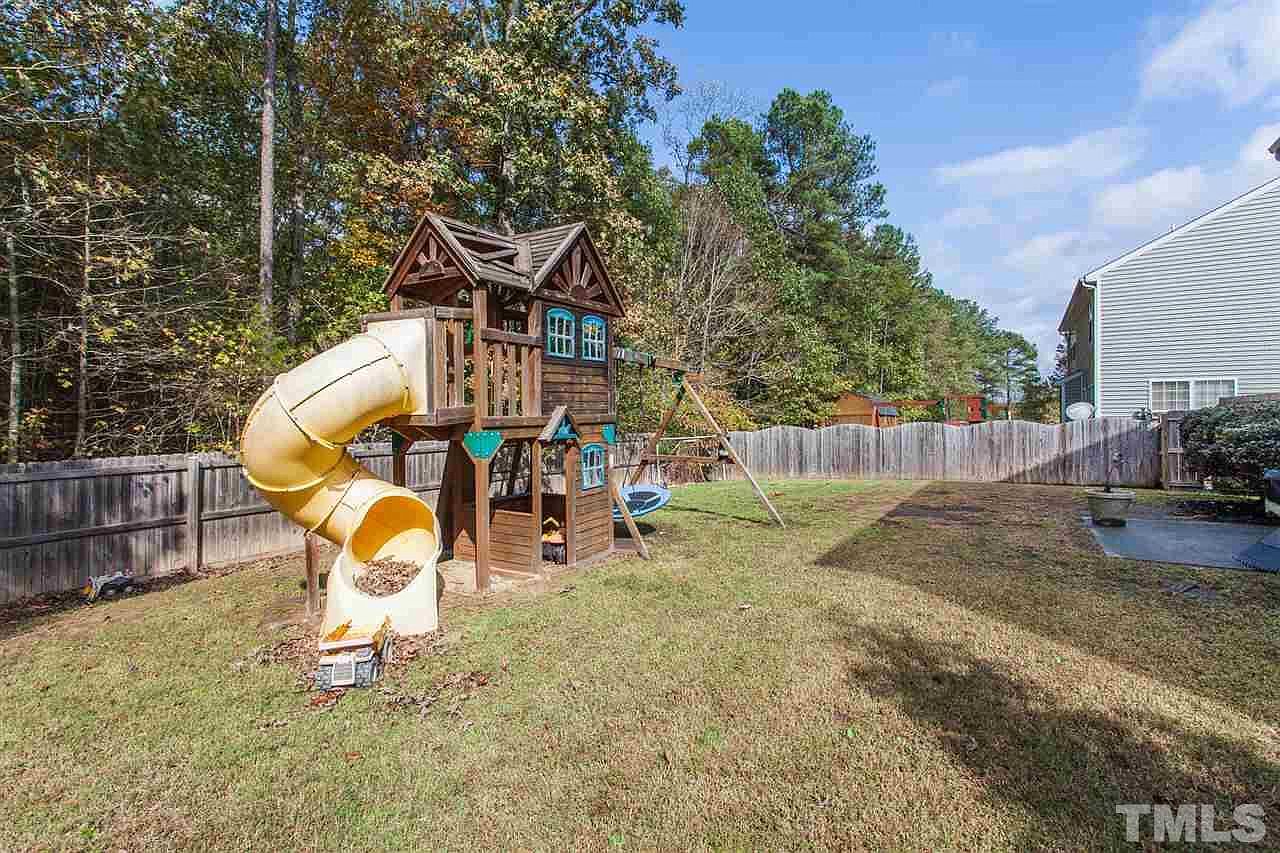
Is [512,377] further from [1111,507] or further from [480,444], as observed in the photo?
[1111,507]

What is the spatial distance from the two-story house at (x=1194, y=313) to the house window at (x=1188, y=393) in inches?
0.8

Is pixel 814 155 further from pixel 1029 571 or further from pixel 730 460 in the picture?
pixel 1029 571

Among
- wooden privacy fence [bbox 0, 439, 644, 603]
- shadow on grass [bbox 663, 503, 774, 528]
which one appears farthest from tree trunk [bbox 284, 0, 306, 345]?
shadow on grass [bbox 663, 503, 774, 528]

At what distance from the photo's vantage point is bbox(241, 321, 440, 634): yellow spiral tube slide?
514 cm

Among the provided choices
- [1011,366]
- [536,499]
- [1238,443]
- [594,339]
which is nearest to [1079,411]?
[1238,443]

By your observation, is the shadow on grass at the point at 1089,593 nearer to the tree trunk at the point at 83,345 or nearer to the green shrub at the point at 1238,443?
the green shrub at the point at 1238,443

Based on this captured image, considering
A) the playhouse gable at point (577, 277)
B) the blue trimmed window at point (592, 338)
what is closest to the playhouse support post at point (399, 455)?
the playhouse gable at point (577, 277)

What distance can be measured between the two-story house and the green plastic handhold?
1839cm

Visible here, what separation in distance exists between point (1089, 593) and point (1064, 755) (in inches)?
147

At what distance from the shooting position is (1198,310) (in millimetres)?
15438

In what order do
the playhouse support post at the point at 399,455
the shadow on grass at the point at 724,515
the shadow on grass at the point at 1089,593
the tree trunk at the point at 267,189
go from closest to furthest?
the shadow on grass at the point at 1089,593 < the playhouse support post at the point at 399,455 < the shadow on grass at the point at 724,515 < the tree trunk at the point at 267,189

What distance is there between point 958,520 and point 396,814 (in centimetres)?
1076

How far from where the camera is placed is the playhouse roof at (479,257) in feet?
22.0

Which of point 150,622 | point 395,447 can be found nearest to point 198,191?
point 395,447
